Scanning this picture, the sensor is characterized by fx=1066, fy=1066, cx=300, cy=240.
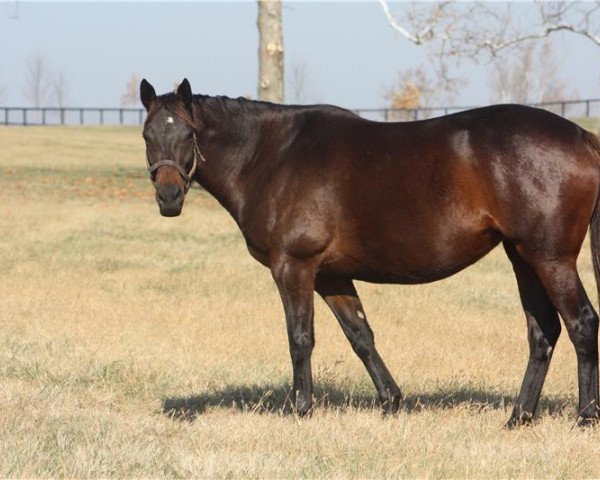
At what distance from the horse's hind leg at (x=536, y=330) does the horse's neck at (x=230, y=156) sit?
1.96 m

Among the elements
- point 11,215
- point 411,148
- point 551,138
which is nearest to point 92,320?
point 411,148

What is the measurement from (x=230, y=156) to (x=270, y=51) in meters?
14.4

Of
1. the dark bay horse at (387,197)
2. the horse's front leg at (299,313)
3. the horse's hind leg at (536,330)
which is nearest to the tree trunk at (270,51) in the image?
the dark bay horse at (387,197)

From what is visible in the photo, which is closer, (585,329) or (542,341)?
(585,329)

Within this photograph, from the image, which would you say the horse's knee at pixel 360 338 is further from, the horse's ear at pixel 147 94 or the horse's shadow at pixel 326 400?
the horse's ear at pixel 147 94

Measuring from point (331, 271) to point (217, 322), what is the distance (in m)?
4.49

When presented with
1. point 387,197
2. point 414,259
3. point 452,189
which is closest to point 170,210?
point 387,197

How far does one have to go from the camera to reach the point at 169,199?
23.3 ft

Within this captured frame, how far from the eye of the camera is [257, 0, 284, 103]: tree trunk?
2159cm

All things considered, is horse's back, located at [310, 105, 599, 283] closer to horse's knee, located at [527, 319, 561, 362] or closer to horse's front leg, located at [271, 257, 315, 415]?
horse's front leg, located at [271, 257, 315, 415]

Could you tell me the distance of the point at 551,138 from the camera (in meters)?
6.77

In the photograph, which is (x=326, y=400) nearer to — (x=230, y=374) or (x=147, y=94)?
(x=230, y=374)

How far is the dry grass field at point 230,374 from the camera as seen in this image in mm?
6090

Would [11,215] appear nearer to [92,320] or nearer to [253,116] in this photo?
[92,320]
